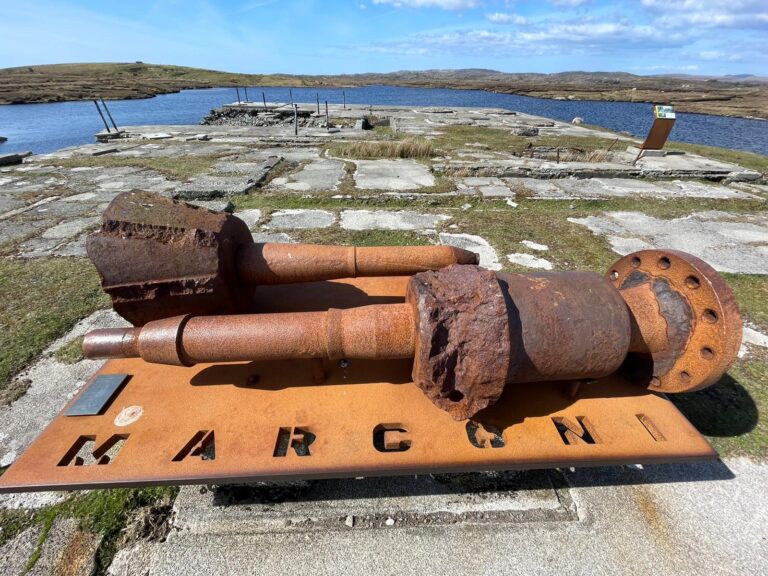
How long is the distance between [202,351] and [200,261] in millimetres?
519

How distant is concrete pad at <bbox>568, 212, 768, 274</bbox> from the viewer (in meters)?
5.25

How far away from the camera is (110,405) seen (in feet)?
7.01

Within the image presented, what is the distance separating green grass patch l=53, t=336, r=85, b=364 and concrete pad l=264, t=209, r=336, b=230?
10.7ft

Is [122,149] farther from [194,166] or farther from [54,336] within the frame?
[54,336]

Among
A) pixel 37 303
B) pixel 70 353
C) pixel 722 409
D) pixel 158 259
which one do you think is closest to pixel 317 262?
pixel 158 259

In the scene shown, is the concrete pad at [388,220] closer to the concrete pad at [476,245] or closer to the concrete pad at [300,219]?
the concrete pad at [300,219]

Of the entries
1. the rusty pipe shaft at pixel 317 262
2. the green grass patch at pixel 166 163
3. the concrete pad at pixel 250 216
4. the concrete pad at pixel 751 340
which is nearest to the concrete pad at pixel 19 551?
the rusty pipe shaft at pixel 317 262

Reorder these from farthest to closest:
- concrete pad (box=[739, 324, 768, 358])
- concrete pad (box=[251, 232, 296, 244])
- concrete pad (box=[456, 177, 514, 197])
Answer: concrete pad (box=[456, 177, 514, 197]), concrete pad (box=[251, 232, 296, 244]), concrete pad (box=[739, 324, 768, 358])

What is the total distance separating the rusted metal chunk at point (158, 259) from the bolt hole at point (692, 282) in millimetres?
2612

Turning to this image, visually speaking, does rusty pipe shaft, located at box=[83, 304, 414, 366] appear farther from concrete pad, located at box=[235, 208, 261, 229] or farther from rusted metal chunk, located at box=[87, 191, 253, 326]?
concrete pad, located at box=[235, 208, 261, 229]

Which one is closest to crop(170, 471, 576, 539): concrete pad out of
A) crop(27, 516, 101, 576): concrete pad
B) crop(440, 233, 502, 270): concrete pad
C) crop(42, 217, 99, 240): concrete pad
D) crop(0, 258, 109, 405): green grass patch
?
crop(27, 516, 101, 576): concrete pad

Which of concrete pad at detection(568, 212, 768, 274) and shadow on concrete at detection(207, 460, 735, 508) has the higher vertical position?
shadow on concrete at detection(207, 460, 735, 508)

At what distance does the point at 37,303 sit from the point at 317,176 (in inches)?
248

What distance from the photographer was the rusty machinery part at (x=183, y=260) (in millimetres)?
2070
